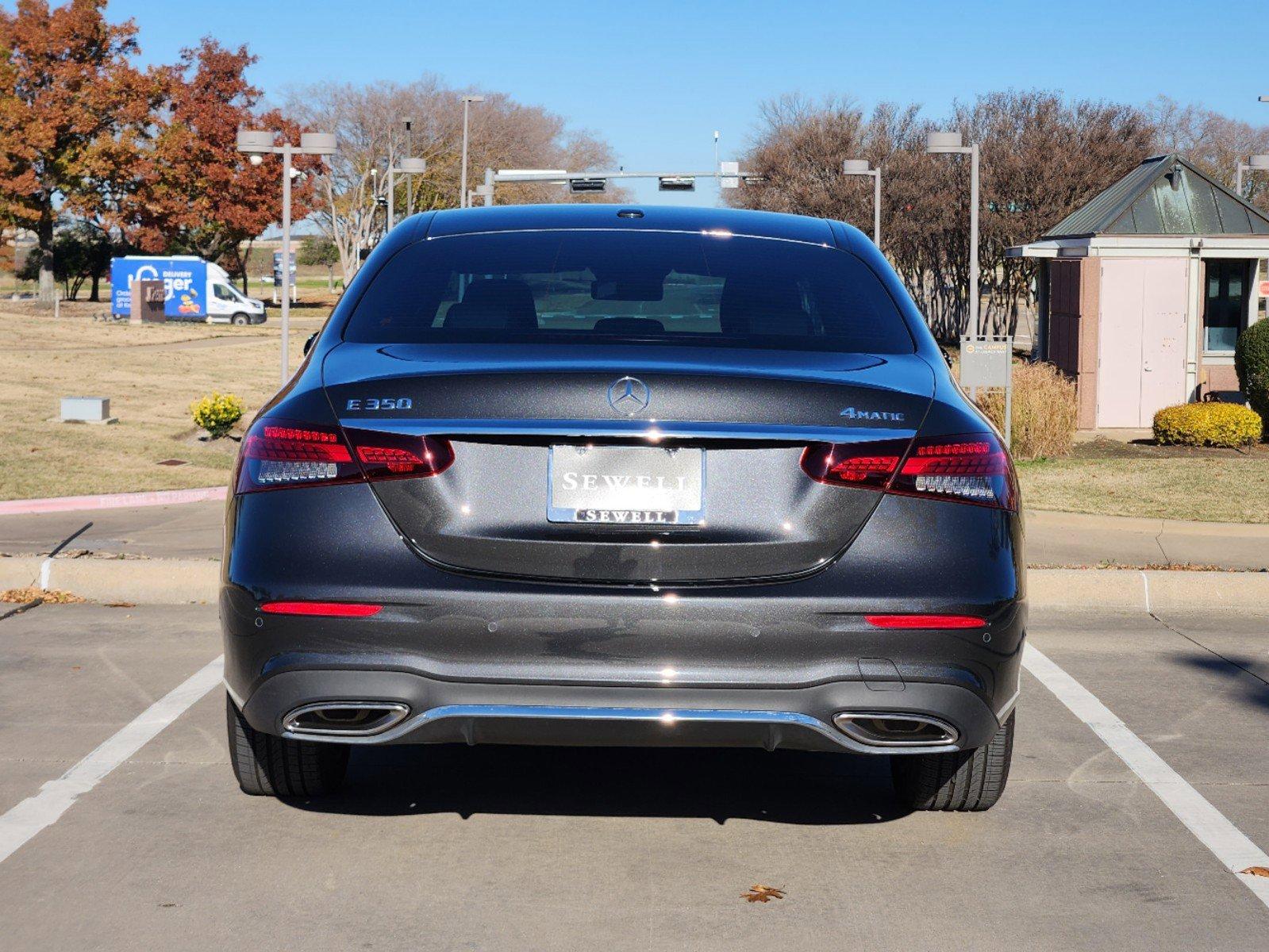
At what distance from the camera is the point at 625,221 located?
532 cm

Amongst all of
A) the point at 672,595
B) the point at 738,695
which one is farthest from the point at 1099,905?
the point at 672,595

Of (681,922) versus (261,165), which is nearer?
(681,922)

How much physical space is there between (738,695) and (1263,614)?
5.84 m

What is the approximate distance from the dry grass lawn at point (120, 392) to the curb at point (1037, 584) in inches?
201

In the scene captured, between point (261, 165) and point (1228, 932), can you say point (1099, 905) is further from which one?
point (261, 165)

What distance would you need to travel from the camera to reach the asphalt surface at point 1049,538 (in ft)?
34.3

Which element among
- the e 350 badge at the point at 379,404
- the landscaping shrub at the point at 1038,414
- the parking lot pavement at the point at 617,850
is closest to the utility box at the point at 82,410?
the landscaping shrub at the point at 1038,414

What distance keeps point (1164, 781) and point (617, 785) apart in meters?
1.82

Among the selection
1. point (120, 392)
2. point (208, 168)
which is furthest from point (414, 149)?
point (120, 392)

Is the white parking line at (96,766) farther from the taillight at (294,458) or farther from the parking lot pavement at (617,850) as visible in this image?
the taillight at (294,458)

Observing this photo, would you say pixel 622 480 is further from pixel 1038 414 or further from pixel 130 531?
pixel 1038 414

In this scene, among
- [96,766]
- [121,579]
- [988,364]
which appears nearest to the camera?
[96,766]

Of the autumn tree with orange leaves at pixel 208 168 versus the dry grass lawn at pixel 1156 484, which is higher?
the autumn tree with orange leaves at pixel 208 168

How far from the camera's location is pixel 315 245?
446 feet
